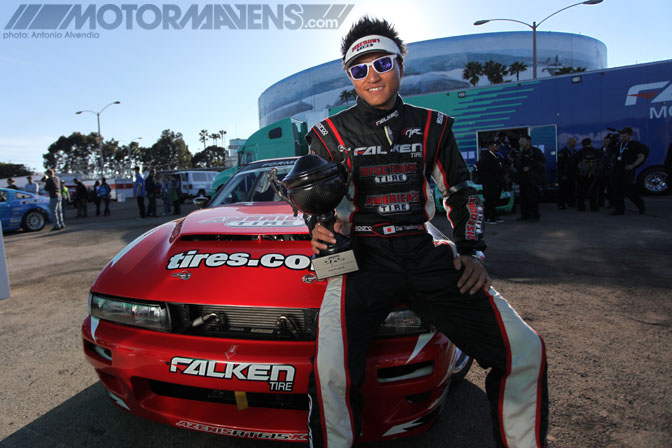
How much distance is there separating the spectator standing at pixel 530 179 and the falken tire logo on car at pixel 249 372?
7607 millimetres

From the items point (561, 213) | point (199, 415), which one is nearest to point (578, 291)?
point (199, 415)

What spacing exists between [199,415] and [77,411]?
988 mm

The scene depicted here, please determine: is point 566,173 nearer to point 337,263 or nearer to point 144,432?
point 337,263

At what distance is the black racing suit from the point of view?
1346 mm

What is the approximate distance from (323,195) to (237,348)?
0.68m

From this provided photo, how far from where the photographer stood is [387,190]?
160 cm

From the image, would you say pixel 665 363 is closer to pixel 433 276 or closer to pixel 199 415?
pixel 433 276

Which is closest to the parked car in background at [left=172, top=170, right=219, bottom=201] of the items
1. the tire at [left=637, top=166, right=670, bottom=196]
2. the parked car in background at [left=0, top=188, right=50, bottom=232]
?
the parked car in background at [left=0, top=188, right=50, bottom=232]

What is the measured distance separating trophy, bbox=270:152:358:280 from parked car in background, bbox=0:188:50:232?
1239 centimetres

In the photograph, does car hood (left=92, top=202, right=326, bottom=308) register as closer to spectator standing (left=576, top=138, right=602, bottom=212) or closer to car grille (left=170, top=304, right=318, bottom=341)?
car grille (left=170, top=304, right=318, bottom=341)

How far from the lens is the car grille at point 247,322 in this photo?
163cm

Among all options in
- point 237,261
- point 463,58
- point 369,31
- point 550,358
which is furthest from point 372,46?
point 463,58

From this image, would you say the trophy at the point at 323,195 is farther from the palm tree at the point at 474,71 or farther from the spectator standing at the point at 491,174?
the palm tree at the point at 474,71

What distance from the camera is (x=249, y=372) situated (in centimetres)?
148
